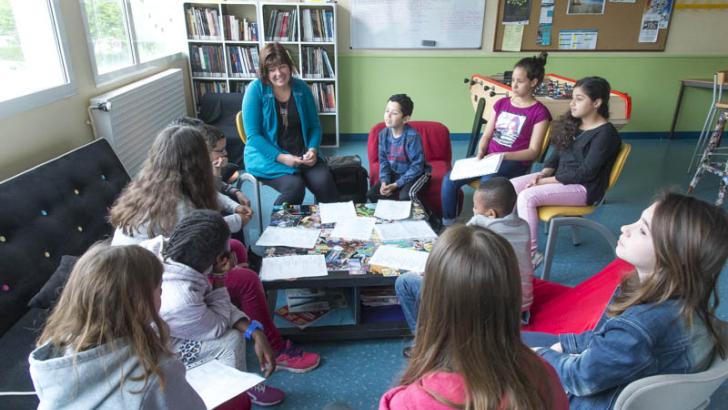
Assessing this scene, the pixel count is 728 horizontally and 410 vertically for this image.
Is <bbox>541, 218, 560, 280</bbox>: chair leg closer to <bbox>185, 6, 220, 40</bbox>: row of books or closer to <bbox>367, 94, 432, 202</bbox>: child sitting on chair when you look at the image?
<bbox>367, 94, 432, 202</bbox>: child sitting on chair

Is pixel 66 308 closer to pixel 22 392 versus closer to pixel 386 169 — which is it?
pixel 22 392

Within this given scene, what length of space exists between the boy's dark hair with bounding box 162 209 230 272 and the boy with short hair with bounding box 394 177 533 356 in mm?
675

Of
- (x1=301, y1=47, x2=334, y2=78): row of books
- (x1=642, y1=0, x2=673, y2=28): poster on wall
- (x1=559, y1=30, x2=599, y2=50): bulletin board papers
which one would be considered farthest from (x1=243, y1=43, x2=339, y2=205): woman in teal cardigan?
(x1=642, y1=0, x2=673, y2=28): poster on wall

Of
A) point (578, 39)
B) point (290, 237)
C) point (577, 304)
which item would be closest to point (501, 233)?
point (577, 304)

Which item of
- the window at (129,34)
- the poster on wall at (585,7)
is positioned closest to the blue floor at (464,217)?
the window at (129,34)

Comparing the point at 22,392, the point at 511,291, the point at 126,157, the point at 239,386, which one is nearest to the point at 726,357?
the point at 511,291

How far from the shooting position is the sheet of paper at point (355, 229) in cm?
202

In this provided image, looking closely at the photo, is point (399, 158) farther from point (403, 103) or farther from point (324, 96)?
point (324, 96)

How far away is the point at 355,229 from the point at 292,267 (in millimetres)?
420

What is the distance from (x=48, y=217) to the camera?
164 centimetres

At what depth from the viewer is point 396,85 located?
4.92 metres

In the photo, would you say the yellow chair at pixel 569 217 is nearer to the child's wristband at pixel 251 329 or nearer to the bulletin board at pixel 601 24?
the child's wristband at pixel 251 329

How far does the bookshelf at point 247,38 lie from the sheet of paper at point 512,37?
6.06ft

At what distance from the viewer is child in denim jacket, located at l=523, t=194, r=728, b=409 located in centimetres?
95
